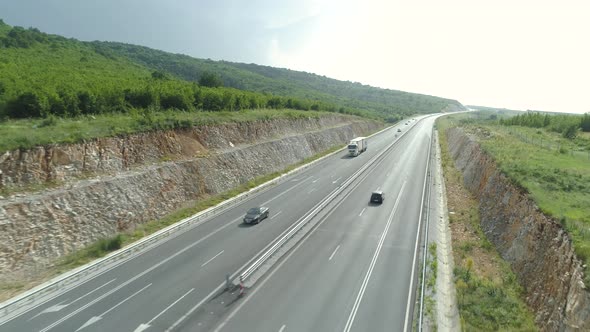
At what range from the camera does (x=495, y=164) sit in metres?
37.2

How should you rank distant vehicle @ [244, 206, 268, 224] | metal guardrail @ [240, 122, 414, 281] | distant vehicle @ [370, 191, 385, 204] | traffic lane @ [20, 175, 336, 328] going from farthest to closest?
1. distant vehicle @ [370, 191, 385, 204]
2. distant vehicle @ [244, 206, 268, 224]
3. metal guardrail @ [240, 122, 414, 281]
4. traffic lane @ [20, 175, 336, 328]

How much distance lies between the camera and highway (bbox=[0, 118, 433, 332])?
57.1 ft

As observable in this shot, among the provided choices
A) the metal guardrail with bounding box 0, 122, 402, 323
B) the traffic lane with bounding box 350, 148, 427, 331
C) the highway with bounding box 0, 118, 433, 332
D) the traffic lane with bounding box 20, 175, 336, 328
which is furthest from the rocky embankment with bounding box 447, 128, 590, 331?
the metal guardrail with bounding box 0, 122, 402, 323

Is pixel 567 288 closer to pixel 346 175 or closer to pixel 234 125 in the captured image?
pixel 346 175

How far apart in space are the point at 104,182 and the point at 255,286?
17.1m

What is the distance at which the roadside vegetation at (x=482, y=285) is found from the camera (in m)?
17.3

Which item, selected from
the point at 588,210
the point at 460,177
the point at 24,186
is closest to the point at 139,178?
the point at 24,186

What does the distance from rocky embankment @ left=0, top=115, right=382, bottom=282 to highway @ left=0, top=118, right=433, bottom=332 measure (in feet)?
14.9

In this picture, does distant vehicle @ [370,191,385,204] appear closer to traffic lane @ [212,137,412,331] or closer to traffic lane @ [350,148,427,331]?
traffic lane @ [212,137,412,331]

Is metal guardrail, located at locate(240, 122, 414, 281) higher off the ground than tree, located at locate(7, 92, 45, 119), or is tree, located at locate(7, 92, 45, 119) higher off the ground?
tree, located at locate(7, 92, 45, 119)

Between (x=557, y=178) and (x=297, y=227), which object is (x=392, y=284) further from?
(x=557, y=178)

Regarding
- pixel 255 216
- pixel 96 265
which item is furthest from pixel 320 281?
pixel 96 265

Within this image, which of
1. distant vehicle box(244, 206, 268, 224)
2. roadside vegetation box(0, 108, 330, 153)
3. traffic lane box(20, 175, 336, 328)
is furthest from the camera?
distant vehicle box(244, 206, 268, 224)

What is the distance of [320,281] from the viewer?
21359 mm
